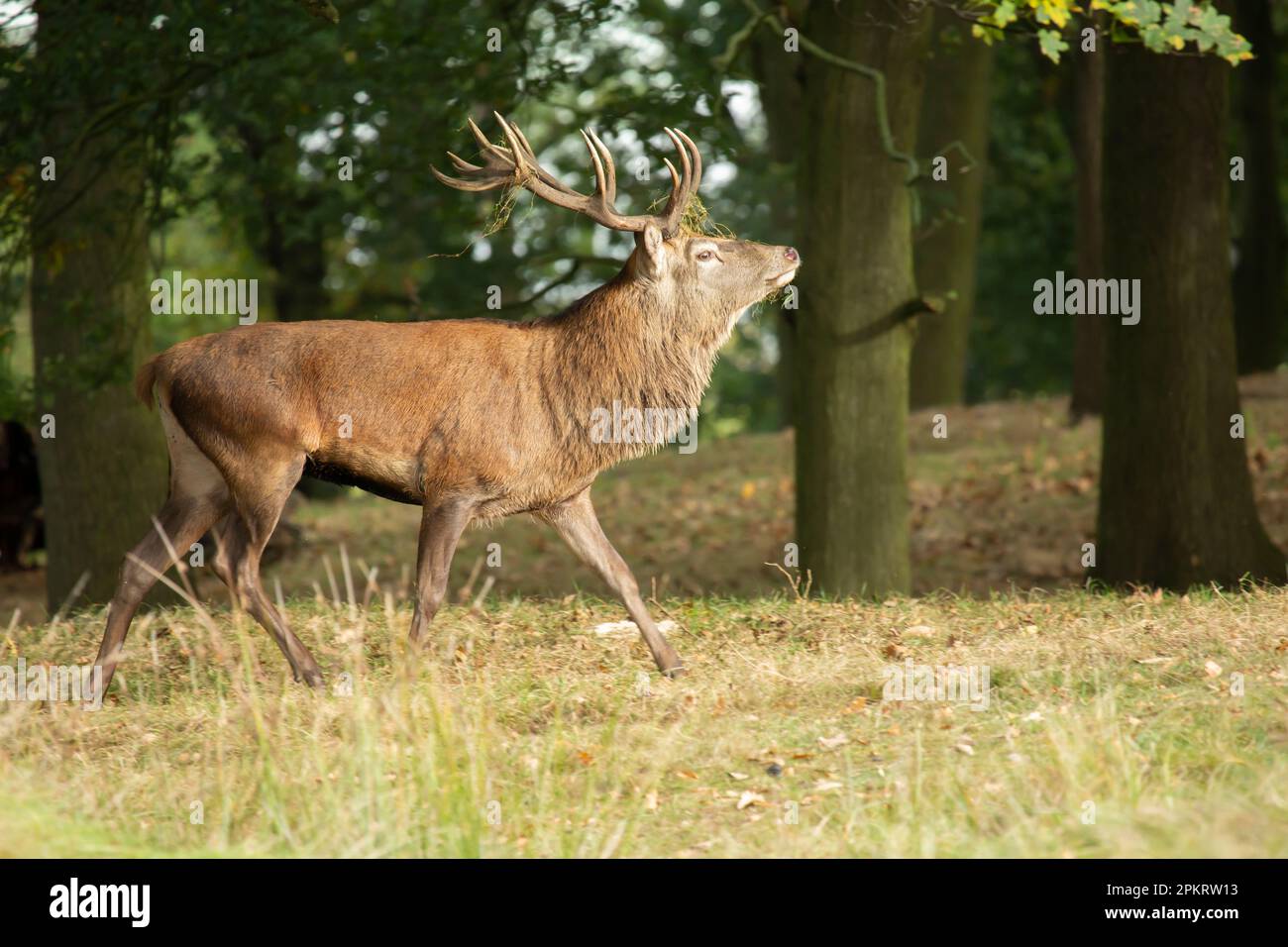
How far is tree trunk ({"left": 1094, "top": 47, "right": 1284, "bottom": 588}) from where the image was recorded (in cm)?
1067

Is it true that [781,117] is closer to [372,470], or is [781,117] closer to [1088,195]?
[1088,195]

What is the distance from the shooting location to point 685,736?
602 cm

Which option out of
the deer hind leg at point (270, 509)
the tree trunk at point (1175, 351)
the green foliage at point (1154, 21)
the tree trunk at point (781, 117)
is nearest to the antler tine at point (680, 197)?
the deer hind leg at point (270, 509)

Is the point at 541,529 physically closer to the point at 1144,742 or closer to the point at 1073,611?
the point at 1073,611

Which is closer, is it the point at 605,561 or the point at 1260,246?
the point at 605,561

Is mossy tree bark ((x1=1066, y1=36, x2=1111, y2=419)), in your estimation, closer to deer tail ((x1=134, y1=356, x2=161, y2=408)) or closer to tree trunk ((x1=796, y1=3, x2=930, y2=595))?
tree trunk ((x1=796, y1=3, x2=930, y2=595))

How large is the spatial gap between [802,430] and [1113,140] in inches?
119

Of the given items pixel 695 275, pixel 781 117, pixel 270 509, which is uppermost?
pixel 781 117

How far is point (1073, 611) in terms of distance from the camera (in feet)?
26.8

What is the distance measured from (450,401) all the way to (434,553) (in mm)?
691

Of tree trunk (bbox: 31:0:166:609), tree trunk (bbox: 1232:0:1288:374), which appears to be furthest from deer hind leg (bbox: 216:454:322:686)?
tree trunk (bbox: 1232:0:1288:374)

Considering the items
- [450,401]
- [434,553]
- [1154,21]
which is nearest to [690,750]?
[434,553]

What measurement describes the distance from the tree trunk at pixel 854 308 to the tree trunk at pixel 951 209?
7268 mm
